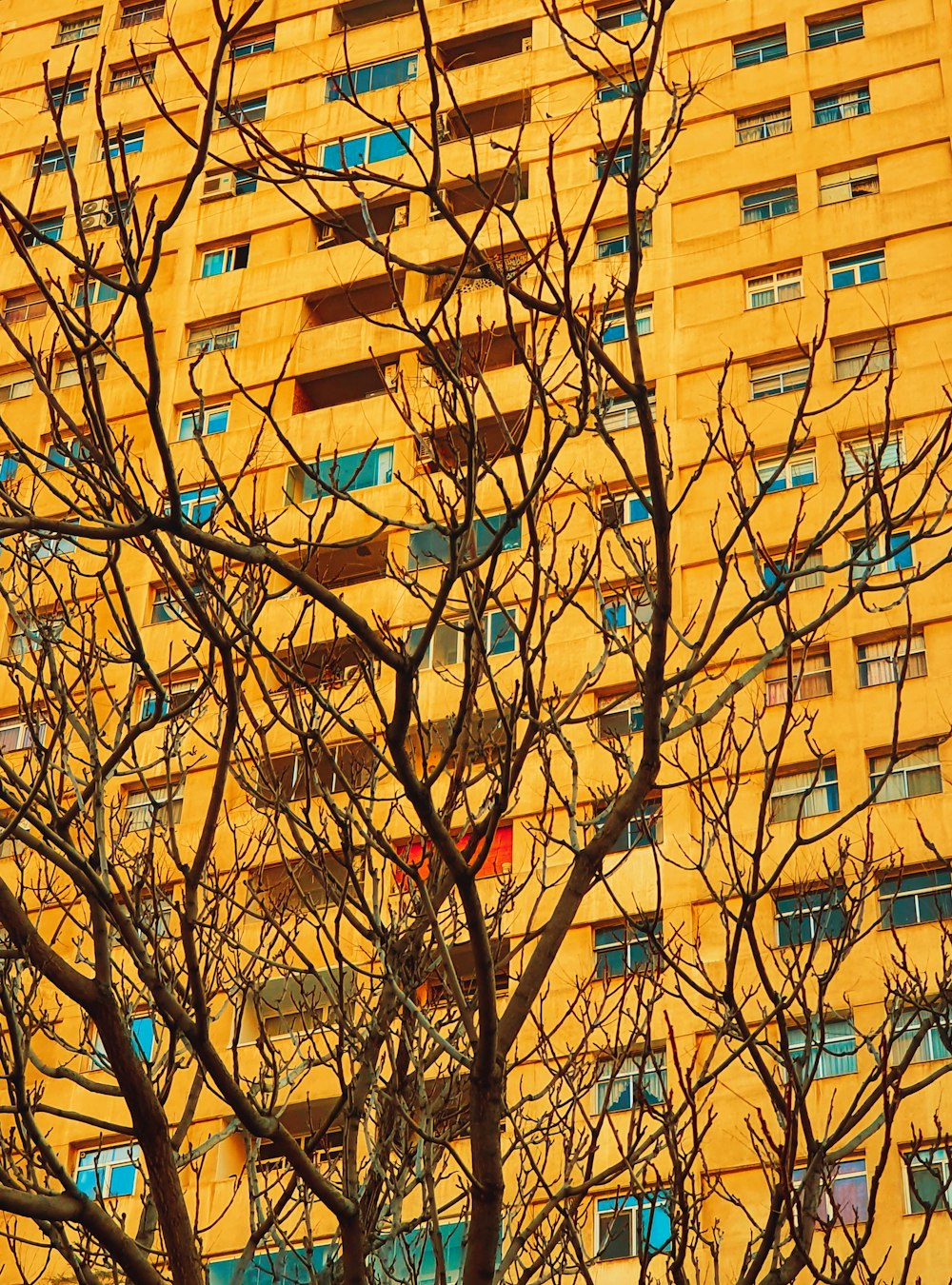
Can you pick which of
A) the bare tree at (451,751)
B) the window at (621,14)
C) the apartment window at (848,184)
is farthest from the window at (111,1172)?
the window at (621,14)

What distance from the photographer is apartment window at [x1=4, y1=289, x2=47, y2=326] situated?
123ft

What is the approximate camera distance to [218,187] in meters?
36.9

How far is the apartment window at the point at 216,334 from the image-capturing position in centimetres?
3462

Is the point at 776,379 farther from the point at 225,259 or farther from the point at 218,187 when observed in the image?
the point at 218,187

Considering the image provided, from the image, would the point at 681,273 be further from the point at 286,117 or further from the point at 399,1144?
the point at 399,1144

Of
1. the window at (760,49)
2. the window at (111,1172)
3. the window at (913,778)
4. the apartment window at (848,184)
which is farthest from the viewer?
the window at (760,49)

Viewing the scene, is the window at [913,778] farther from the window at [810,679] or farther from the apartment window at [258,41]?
the apartment window at [258,41]

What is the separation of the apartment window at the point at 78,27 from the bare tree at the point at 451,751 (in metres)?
3.34

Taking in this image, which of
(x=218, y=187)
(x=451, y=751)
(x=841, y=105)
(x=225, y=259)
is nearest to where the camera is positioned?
(x=451, y=751)

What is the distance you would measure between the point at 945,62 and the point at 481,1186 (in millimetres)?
29742

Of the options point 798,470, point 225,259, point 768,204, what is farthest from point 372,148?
point 798,470

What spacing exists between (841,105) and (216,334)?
11.5 m

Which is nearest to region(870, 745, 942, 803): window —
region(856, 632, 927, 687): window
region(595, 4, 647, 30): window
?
region(856, 632, 927, 687): window

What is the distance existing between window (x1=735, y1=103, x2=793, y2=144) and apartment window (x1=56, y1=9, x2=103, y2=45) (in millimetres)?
15488
